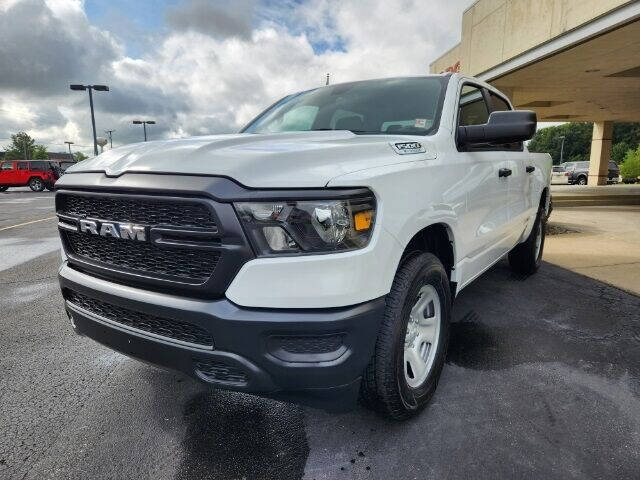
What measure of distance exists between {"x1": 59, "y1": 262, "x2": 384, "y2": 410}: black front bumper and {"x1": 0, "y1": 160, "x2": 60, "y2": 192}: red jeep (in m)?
29.3

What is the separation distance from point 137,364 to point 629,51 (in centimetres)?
1206

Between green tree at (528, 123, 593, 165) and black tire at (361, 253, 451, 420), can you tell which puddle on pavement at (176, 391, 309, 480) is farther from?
green tree at (528, 123, 593, 165)

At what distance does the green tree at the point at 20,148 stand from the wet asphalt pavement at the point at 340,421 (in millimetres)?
95175

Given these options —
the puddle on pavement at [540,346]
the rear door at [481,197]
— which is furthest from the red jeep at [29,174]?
the puddle on pavement at [540,346]

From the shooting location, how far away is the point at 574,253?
6.39m

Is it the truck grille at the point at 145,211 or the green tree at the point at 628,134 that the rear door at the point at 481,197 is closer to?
the truck grille at the point at 145,211

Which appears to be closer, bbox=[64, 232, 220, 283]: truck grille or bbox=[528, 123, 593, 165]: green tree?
bbox=[64, 232, 220, 283]: truck grille

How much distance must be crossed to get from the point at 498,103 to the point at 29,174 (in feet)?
97.2

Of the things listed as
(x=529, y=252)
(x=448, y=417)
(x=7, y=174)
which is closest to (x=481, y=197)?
(x=448, y=417)

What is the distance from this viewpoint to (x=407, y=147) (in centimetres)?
219

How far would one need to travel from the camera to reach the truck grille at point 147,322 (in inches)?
69.7

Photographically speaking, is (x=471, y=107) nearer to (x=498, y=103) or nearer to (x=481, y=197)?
(x=481, y=197)

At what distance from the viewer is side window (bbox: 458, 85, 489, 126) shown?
9.90 ft

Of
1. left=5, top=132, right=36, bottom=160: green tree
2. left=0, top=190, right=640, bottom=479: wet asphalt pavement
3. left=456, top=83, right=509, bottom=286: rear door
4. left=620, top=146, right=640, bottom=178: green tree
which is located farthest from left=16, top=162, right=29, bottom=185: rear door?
left=5, top=132, right=36, bottom=160: green tree
